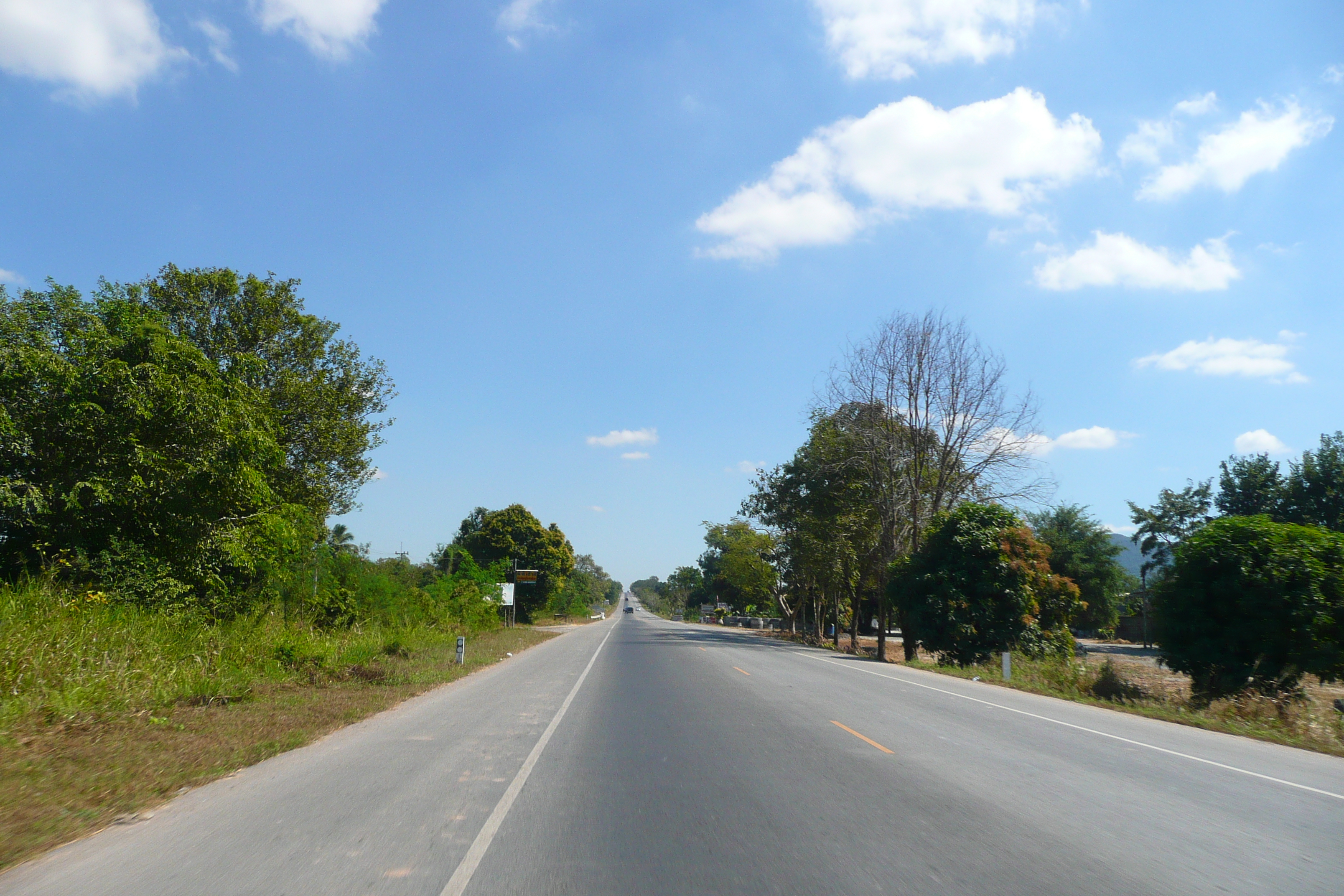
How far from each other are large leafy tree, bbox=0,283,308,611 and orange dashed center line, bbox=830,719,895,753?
12.8 metres

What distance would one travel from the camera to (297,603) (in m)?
23.9

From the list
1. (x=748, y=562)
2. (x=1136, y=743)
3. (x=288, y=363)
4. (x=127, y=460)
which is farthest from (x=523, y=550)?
(x=1136, y=743)

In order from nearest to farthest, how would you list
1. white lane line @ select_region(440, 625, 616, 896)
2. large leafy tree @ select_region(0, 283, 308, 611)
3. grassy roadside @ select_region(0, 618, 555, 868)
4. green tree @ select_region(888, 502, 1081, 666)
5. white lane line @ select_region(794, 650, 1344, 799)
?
white lane line @ select_region(440, 625, 616, 896), grassy roadside @ select_region(0, 618, 555, 868), white lane line @ select_region(794, 650, 1344, 799), large leafy tree @ select_region(0, 283, 308, 611), green tree @ select_region(888, 502, 1081, 666)

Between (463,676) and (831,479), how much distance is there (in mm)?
26345

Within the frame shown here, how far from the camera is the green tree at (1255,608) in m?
15.9

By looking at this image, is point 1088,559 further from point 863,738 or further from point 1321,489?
point 863,738

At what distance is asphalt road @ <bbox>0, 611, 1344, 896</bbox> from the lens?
16.9 feet

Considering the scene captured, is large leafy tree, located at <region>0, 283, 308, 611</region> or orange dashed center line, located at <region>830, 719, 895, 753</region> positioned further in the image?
large leafy tree, located at <region>0, 283, 308, 611</region>

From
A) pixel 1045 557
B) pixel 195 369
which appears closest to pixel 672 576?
pixel 1045 557

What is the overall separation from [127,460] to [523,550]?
228 feet

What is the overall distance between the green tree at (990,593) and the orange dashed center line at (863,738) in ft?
58.5

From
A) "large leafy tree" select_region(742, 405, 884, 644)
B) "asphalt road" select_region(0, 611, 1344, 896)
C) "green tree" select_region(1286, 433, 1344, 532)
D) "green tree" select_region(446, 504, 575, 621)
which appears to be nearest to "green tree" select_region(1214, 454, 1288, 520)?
"green tree" select_region(1286, 433, 1344, 532)

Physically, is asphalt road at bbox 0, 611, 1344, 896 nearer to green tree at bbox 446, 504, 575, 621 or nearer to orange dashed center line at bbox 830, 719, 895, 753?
orange dashed center line at bbox 830, 719, 895, 753

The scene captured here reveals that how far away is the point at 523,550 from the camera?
83.9 m
